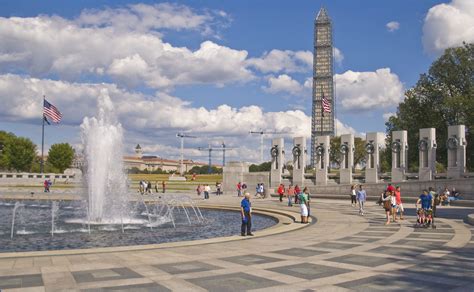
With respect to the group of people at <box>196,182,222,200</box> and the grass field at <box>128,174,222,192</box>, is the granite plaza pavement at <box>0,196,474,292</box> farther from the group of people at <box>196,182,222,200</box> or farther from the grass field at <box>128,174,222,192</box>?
the grass field at <box>128,174,222,192</box>

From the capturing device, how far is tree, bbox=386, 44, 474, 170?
57062 millimetres

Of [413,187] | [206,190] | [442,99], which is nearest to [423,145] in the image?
[413,187]

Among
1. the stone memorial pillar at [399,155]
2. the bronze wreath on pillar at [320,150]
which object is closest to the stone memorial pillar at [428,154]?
the stone memorial pillar at [399,155]

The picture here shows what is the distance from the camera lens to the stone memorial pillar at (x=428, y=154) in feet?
145

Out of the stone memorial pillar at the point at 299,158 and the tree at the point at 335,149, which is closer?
the stone memorial pillar at the point at 299,158

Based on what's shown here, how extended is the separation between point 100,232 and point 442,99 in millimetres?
51628

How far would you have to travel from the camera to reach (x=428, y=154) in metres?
44.5

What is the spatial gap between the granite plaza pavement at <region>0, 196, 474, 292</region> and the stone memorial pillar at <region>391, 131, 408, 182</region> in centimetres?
3007

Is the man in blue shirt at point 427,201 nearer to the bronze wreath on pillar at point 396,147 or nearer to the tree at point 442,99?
the bronze wreath on pillar at point 396,147

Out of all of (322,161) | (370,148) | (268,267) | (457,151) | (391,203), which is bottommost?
(268,267)

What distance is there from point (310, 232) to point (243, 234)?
9.45 feet

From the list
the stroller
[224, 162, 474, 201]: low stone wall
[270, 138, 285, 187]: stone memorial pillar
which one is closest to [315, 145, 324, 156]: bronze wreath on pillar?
[224, 162, 474, 201]: low stone wall

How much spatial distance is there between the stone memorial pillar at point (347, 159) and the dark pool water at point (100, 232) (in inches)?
891

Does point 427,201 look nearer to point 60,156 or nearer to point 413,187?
point 413,187
